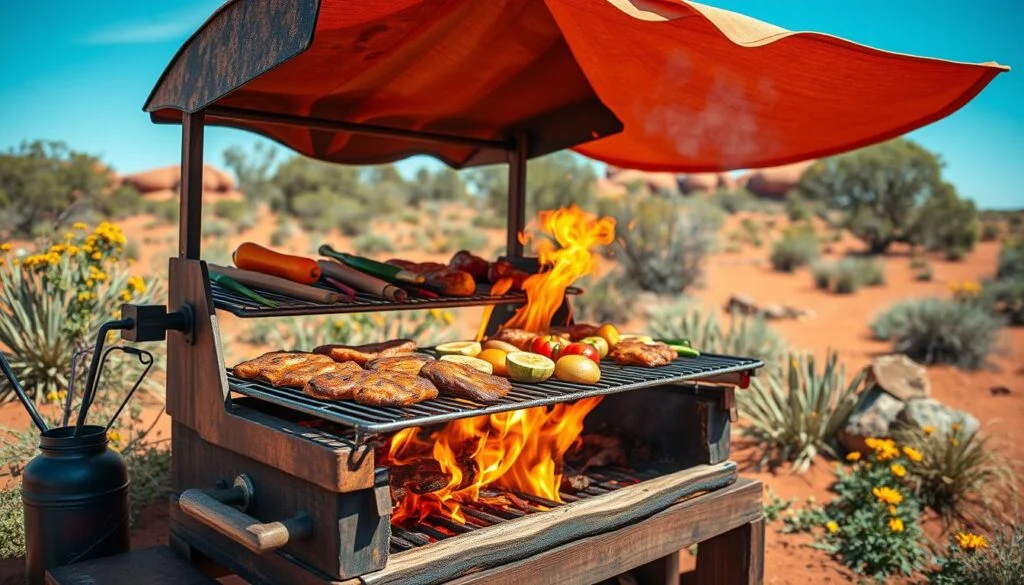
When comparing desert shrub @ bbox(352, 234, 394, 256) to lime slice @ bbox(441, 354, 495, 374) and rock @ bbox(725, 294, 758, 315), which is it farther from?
→ lime slice @ bbox(441, 354, 495, 374)

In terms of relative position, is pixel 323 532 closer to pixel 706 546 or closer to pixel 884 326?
pixel 706 546

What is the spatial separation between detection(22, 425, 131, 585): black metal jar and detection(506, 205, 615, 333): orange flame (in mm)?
1959

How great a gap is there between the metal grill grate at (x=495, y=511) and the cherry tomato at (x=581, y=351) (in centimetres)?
59

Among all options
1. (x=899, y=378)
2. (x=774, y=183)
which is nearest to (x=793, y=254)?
(x=899, y=378)

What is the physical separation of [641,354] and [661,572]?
1.38 metres

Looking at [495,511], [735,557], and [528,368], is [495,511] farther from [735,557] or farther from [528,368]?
[735,557]

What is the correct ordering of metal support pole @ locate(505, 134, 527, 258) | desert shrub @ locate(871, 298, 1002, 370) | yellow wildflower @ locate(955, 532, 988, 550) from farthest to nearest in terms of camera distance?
desert shrub @ locate(871, 298, 1002, 370) < metal support pole @ locate(505, 134, 527, 258) < yellow wildflower @ locate(955, 532, 988, 550)

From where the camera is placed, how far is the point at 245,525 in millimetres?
2189

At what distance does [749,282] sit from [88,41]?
43.2 m

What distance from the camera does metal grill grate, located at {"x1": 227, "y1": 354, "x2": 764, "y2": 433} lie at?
2.18 m

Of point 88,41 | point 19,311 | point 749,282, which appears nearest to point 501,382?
point 19,311

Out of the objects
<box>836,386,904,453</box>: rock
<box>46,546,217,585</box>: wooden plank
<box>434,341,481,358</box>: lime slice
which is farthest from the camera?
<box>836,386,904,453</box>: rock

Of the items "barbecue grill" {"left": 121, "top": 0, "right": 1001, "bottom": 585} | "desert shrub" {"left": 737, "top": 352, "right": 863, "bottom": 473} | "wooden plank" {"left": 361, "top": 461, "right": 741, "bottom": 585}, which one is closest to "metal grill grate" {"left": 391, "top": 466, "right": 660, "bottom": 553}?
"barbecue grill" {"left": 121, "top": 0, "right": 1001, "bottom": 585}

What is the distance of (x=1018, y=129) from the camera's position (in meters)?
46.7
